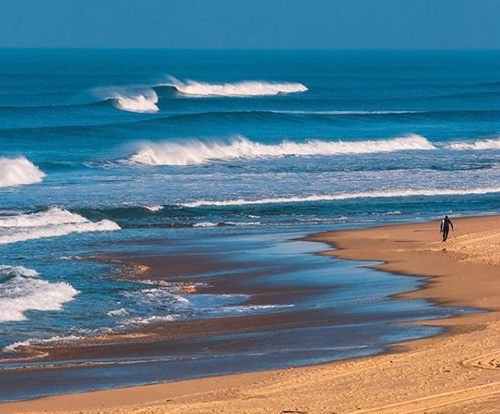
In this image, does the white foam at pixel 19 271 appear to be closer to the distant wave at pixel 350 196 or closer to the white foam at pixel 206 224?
the white foam at pixel 206 224

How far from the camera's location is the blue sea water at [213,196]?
694 inches

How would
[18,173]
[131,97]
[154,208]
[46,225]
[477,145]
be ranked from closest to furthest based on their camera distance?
[46,225] → [154,208] → [18,173] → [477,145] → [131,97]

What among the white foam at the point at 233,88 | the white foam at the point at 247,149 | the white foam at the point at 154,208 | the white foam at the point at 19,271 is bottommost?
the white foam at the point at 19,271

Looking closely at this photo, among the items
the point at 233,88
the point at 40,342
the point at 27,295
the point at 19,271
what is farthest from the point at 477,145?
the point at 233,88

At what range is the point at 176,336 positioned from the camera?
16.0m

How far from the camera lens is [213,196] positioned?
31.8 meters

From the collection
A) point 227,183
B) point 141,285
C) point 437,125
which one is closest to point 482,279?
point 141,285

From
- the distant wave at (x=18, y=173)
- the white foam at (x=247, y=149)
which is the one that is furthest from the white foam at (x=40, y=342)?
the white foam at (x=247, y=149)

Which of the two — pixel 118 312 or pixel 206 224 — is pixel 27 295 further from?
pixel 206 224

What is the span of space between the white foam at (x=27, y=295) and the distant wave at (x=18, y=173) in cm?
1549

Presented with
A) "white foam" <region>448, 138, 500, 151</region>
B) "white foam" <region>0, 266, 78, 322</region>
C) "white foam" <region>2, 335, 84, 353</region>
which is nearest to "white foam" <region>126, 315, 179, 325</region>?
"white foam" <region>2, 335, 84, 353</region>

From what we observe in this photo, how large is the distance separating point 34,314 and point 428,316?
18.5 ft

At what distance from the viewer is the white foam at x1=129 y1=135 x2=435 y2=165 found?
4278 cm

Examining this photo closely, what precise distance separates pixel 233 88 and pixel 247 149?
4632 cm
